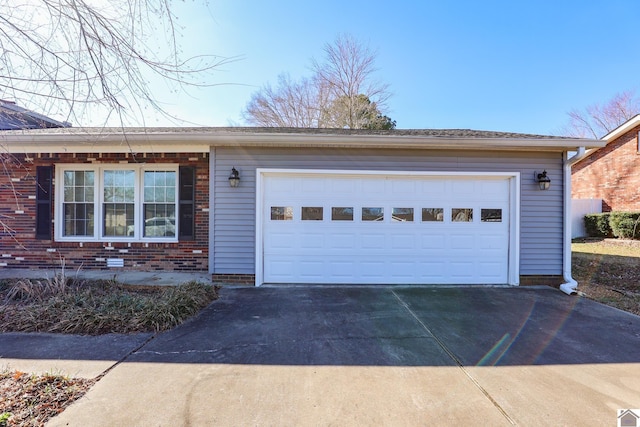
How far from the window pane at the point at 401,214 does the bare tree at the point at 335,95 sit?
41.4ft

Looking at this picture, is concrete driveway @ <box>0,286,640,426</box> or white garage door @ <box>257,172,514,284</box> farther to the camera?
white garage door @ <box>257,172,514,284</box>

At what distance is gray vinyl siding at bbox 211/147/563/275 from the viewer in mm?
5766

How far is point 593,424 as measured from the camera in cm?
214

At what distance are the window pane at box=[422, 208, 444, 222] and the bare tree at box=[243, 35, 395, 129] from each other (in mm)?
12597

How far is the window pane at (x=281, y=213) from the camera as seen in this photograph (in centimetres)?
586

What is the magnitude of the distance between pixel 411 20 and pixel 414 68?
12.7ft

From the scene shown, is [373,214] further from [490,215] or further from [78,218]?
[78,218]

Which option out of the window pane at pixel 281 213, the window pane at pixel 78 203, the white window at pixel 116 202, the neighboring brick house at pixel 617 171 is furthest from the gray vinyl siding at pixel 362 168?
the neighboring brick house at pixel 617 171

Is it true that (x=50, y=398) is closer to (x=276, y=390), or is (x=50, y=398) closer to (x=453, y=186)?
(x=276, y=390)

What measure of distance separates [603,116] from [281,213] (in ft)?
97.1

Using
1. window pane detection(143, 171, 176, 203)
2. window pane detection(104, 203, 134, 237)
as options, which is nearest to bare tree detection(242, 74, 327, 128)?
window pane detection(143, 171, 176, 203)

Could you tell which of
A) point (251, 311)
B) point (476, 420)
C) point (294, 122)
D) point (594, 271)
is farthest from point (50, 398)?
point (294, 122)

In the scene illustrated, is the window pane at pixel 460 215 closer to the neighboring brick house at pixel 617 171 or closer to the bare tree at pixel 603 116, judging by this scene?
the neighboring brick house at pixel 617 171

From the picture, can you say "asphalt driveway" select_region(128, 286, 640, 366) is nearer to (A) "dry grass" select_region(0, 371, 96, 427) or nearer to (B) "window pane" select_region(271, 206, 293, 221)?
(A) "dry grass" select_region(0, 371, 96, 427)
